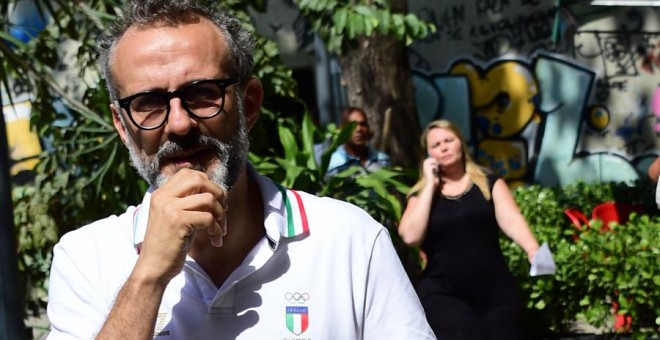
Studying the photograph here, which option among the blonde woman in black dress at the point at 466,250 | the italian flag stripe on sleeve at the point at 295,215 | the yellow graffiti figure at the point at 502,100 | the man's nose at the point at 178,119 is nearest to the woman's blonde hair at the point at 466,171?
the blonde woman in black dress at the point at 466,250

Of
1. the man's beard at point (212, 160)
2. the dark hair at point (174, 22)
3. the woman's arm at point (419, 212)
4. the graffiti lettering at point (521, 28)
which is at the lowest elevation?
the woman's arm at point (419, 212)

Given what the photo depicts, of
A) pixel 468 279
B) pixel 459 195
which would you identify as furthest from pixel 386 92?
pixel 468 279

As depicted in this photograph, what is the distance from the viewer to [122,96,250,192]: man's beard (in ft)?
6.37

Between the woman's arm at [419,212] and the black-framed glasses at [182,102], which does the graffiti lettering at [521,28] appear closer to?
the woman's arm at [419,212]

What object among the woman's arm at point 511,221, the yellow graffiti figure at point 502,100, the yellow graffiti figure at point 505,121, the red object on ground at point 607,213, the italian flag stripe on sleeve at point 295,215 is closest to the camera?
the italian flag stripe on sleeve at point 295,215

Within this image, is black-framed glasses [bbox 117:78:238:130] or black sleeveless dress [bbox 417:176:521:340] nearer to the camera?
black-framed glasses [bbox 117:78:238:130]

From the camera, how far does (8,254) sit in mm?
4773

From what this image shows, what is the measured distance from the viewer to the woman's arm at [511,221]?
602cm

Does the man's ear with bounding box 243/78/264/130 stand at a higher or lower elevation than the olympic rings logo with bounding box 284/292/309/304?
higher

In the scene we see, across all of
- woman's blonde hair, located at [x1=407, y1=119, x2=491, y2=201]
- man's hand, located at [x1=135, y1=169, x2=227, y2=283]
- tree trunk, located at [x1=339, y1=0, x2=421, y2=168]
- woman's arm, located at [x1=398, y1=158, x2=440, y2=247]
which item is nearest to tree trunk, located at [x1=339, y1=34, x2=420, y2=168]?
tree trunk, located at [x1=339, y1=0, x2=421, y2=168]

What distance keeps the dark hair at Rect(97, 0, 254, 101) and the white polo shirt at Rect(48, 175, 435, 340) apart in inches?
10.7

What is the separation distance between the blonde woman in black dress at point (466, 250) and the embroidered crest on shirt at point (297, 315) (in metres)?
3.78

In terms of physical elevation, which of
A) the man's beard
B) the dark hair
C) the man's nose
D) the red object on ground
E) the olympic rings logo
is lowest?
the red object on ground

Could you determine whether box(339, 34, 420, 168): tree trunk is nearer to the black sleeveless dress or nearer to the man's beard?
the black sleeveless dress
